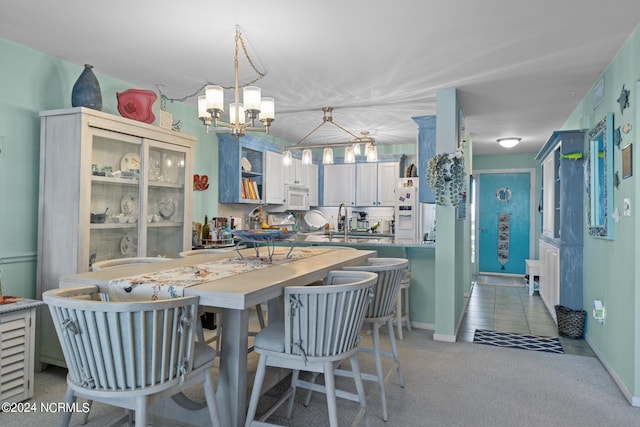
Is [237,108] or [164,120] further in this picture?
[164,120]

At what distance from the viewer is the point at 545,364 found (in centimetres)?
344

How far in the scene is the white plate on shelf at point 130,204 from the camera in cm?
355

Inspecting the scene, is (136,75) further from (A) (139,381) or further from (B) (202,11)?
(A) (139,381)

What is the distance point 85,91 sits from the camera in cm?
319

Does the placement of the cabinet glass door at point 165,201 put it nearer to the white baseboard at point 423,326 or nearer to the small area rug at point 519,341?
the white baseboard at point 423,326

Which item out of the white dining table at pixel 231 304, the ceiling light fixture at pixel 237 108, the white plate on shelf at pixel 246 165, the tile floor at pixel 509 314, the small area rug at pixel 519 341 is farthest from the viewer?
the white plate on shelf at pixel 246 165

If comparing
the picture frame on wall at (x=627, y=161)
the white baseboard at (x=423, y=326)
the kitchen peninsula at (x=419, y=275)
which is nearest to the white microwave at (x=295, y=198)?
the kitchen peninsula at (x=419, y=275)

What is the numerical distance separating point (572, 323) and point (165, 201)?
13.3ft

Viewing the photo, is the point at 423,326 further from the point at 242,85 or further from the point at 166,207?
the point at 242,85

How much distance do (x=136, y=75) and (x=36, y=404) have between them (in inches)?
103

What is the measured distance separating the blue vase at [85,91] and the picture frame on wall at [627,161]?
3760 mm

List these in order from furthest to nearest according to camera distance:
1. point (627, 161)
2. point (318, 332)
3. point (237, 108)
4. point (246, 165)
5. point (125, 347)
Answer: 1. point (246, 165)
2. point (627, 161)
3. point (237, 108)
4. point (318, 332)
5. point (125, 347)

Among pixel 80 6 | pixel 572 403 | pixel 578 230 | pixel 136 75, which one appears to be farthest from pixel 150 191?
pixel 578 230

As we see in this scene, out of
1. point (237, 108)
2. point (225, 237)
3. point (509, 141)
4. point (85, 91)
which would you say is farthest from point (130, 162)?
point (509, 141)
